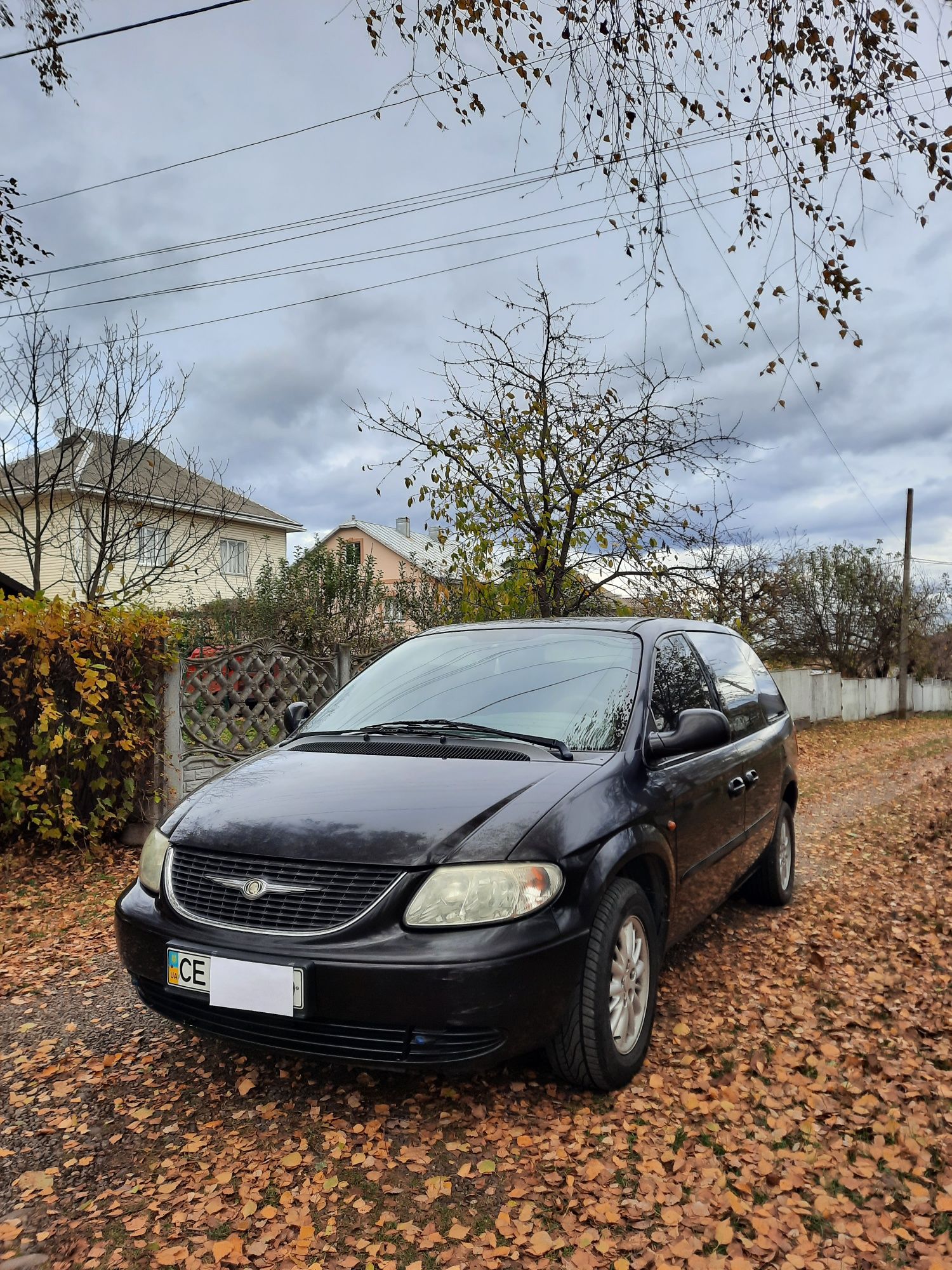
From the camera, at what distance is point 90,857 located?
21.5ft

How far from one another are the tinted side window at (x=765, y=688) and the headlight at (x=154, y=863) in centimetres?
366

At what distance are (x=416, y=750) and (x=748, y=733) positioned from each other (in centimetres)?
230

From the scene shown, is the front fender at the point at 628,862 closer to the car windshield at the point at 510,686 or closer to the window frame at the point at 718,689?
the car windshield at the point at 510,686

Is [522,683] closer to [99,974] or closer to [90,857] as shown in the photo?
[99,974]

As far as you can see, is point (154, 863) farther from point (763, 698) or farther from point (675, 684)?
point (763, 698)

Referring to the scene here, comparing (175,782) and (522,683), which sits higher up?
(522,683)

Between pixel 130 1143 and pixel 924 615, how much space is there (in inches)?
1587

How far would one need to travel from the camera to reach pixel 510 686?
13.2 feet

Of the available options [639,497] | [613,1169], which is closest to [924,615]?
[639,497]

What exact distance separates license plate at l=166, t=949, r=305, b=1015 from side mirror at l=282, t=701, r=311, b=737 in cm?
163

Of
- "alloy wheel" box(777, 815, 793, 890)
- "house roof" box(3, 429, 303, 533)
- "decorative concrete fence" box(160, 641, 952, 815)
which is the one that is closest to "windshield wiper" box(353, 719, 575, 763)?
"decorative concrete fence" box(160, 641, 952, 815)

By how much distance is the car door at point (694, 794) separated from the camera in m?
3.72

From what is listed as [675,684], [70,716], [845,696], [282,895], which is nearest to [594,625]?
[675,684]

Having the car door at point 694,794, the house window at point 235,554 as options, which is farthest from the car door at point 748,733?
the house window at point 235,554
